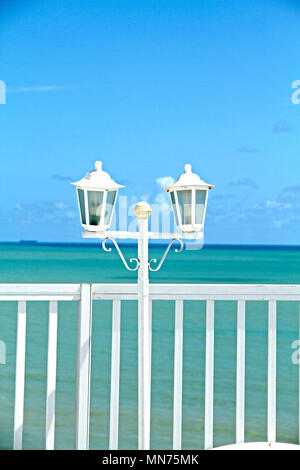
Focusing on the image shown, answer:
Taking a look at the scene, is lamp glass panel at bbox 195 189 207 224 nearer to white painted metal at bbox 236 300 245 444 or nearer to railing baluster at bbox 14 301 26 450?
white painted metal at bbox 236 300 245 444

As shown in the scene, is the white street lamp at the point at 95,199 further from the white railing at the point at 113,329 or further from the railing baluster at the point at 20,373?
the railing baluster at the point at 20,373

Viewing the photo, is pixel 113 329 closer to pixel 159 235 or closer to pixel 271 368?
pixel 159 235

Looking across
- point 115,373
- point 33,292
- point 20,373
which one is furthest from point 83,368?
point 33,292

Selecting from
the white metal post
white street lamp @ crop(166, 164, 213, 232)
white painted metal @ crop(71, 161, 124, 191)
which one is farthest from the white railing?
white painted metal @ crop(71, 161, 124, 191)

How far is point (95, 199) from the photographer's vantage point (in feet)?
5.18

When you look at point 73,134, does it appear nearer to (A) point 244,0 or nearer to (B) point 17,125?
(B) point 17,125

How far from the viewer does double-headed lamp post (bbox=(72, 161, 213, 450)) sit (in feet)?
5.18

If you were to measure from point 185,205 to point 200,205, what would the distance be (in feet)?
0.16

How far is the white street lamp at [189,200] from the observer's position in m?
1.61
